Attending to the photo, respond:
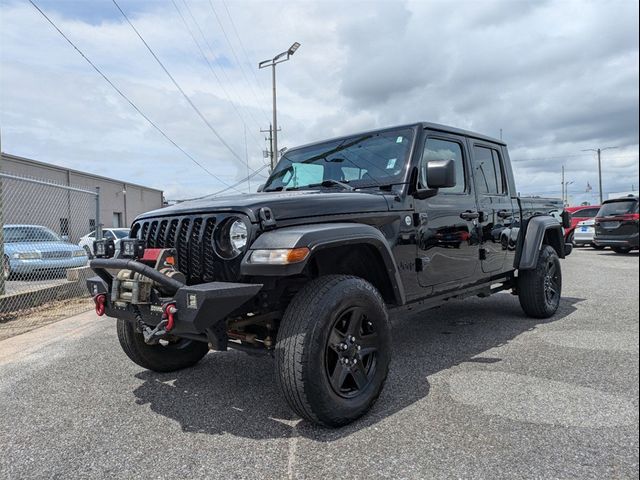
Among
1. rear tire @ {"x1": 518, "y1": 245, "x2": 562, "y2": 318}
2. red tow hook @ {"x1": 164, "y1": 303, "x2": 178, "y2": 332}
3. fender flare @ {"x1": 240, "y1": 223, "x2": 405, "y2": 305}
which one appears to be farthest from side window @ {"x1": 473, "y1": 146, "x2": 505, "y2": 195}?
red tow hook @ {"x1": 164, "y1": 303, "x2": 178, "y2": 332}

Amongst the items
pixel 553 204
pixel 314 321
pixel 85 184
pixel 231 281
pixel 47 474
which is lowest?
pixel 47 474

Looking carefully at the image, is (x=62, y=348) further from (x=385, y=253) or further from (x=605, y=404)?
(x=605, y=404)

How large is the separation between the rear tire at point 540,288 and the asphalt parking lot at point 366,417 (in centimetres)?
58

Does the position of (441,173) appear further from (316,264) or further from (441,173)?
(316,264)

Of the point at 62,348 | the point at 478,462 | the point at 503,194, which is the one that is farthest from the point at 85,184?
the point at 478,462

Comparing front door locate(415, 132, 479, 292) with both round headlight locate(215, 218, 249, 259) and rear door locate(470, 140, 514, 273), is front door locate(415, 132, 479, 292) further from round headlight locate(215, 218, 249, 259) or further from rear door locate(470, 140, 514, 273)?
round headlight locate(215, 218, 249, 259)

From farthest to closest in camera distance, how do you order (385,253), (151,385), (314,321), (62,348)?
1. (62,348)
2. (151,385)
3. (385,253)
4. (314,321)

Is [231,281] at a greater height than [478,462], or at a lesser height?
greater

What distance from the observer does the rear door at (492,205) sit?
4477 mm

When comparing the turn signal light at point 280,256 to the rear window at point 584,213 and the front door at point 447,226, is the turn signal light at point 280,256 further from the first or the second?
the rear window at point 584,213

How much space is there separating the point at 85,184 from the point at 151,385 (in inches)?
1207

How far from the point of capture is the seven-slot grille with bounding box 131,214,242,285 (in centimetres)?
272

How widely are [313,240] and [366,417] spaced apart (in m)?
1.16

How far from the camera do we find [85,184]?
30328mm
